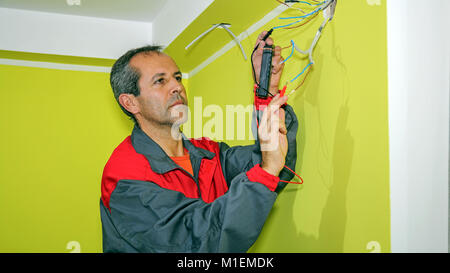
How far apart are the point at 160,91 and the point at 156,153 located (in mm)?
261

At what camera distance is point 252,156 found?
1567mm

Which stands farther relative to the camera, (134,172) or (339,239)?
(134,172)

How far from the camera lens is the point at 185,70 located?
2760 mm

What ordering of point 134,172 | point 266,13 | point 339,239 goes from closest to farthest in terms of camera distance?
point 339,239, point 134,172, point 266,13

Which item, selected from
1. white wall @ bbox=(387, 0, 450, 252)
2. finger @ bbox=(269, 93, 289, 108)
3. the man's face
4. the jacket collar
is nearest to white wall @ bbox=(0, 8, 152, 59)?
the man's face

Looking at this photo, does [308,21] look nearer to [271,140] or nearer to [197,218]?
[271,140]

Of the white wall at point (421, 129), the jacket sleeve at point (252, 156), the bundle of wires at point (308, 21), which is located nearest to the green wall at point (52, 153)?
the jacket sleeve at point (252, 156)

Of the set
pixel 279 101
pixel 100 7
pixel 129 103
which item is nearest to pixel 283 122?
pixel 279 101

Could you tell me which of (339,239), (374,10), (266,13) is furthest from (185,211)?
(266,13)

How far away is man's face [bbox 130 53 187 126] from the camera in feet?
5.30

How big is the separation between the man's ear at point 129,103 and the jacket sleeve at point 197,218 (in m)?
0.50

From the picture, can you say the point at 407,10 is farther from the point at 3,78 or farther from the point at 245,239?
the point at 3,78

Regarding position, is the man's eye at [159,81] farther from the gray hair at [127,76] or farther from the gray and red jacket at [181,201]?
the gray and red jacket at [181,201]
